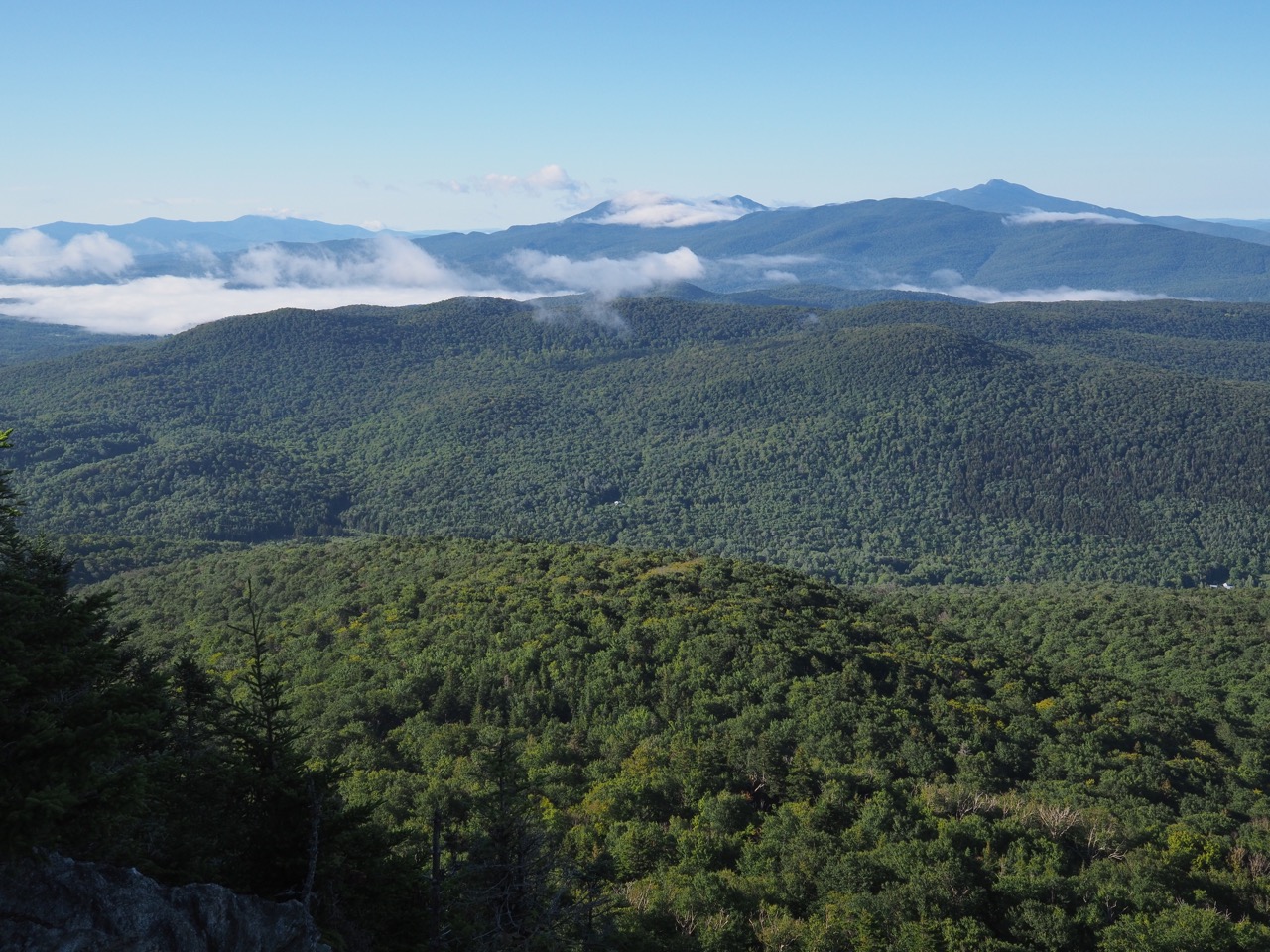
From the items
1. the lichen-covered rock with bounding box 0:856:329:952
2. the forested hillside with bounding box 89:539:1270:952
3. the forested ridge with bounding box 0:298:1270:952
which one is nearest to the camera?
the lichen-covered rock with bounding box 0:856:329:952

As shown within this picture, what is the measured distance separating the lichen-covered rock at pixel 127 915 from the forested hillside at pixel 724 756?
2498mm

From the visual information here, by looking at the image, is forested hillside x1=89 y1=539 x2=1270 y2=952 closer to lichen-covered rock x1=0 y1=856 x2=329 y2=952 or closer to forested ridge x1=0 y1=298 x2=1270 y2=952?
forested ridge x1=0 y1=298 x2=1270 y2=952

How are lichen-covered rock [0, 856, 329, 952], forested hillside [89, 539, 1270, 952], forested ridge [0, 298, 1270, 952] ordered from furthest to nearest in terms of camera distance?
forested hillside [89, 539, 1270, 952] < forested ridge [0, 298, 1270, 952] < lichen-covered rock [0, 856, 329, 952]

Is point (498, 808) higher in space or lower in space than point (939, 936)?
higher

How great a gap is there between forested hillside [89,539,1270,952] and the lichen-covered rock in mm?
2498

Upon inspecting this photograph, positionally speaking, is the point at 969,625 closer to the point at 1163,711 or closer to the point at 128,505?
the point at 1163,711

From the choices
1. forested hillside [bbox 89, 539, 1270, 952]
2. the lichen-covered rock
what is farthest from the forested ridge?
the lichen-covered rock

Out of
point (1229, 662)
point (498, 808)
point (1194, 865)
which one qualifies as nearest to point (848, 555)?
point (1229, 662)

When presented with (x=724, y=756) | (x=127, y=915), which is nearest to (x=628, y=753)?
(x=724, y=756)

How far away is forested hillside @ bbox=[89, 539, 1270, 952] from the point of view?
25.9 metres

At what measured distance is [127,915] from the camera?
14.7 meters

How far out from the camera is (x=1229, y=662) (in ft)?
267

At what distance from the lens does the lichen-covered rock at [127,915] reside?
1390 centimetres

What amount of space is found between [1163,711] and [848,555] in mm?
138075
